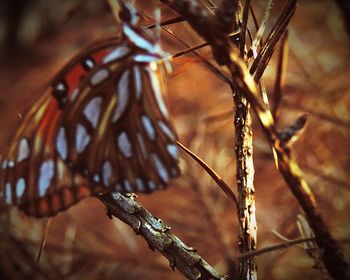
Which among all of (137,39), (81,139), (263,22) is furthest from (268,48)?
(81,139)

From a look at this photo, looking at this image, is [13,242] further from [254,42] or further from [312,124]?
[312,124]

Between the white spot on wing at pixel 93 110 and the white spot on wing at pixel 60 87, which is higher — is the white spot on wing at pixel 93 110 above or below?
below

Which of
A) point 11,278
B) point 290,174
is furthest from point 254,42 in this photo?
point 11,278

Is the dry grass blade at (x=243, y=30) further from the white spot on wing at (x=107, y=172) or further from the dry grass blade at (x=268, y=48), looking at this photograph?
the white spot on wing at (x=107, y=172)

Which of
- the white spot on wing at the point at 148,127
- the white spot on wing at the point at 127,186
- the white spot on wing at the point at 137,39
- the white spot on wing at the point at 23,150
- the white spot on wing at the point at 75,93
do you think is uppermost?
the white spot on wing at the point at 75,93

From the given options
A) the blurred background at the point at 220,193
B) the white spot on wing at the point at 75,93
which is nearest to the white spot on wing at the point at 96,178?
the white spot on wing at the point at 75,93

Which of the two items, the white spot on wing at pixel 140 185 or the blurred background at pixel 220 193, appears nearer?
the white spot on wing at pixel 140 185

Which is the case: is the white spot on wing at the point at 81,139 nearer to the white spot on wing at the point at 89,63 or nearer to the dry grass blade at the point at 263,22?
the white spot on wing at the point at 89,63

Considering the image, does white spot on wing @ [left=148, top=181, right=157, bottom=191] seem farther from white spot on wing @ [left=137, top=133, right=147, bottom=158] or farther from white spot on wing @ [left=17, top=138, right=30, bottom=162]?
white spot on wing @ [left=17, top=138, right=30, bottom=162]

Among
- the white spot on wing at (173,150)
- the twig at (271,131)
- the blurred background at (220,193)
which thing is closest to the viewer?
the twig at (271,131)

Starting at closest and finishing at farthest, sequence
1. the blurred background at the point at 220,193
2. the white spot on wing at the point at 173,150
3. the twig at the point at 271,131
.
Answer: the twig at the point at 271,131
the white spot on wing at the point at 173,150
the blurred background at the point at 220,193
